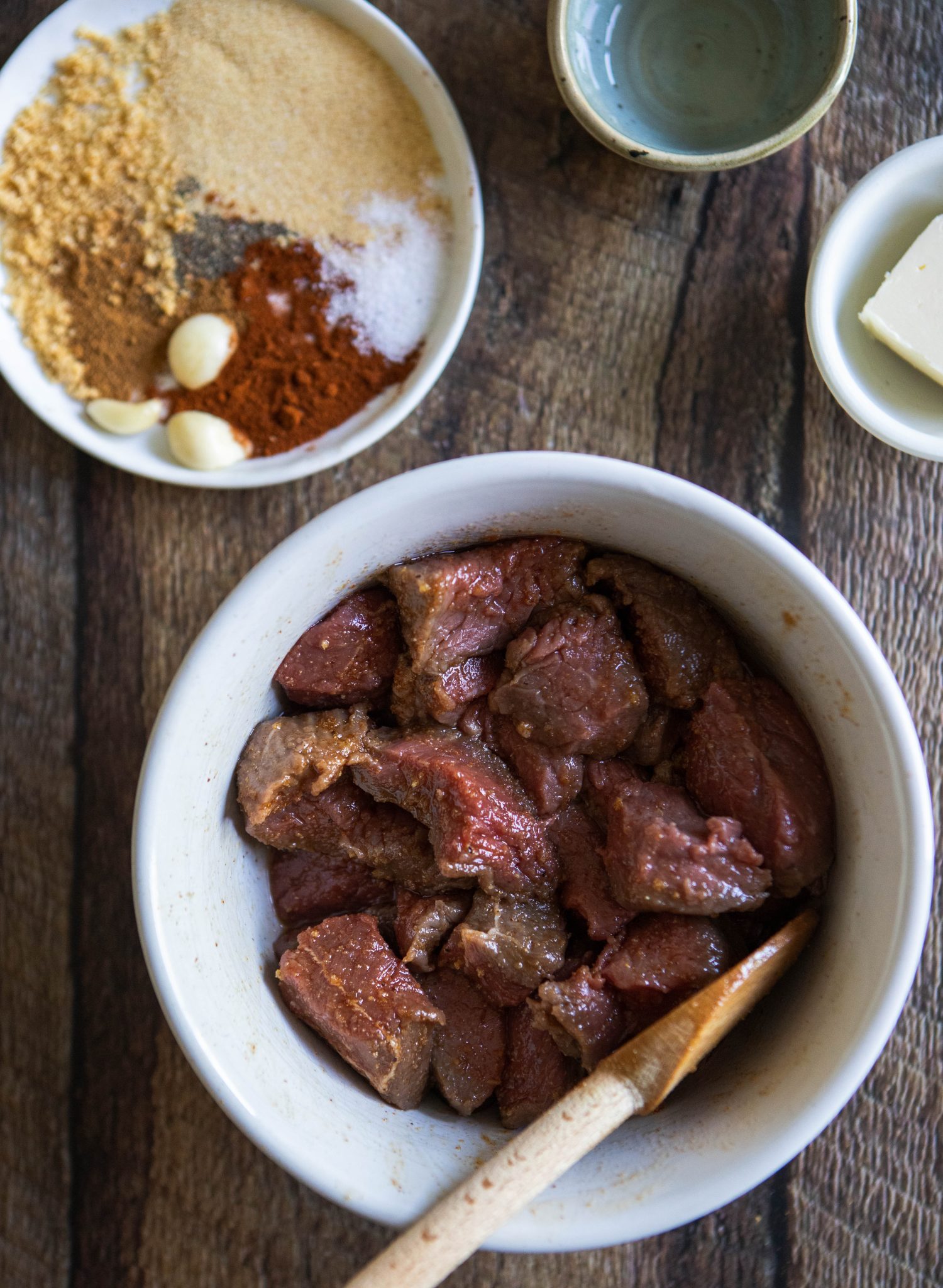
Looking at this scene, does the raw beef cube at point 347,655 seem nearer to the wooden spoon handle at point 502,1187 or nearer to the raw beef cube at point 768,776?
the raw beef cube at point 768,776

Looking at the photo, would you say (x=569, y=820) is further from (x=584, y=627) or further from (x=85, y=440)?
(x=85, y=440)

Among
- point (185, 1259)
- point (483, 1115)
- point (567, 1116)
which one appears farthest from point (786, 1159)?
point (185, 1259)

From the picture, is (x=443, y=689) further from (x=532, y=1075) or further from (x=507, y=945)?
(x=532, y=1075)

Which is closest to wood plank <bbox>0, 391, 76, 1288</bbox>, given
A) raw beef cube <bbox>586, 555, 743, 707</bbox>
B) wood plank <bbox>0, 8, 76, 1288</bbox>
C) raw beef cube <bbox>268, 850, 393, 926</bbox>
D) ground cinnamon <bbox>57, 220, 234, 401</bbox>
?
wood plank <bbox>0, 8, 76, 1288</bbox>

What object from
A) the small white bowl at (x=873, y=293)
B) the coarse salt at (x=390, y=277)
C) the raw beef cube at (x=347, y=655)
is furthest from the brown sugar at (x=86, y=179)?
the small white bowl at (x=873, y=293)

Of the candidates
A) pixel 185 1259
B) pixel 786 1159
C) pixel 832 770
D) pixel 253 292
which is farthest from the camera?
pixel 253 292

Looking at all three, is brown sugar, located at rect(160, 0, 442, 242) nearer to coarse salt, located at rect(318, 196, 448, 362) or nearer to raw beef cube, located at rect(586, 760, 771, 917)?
coarse salt, located at rect(318, 196, 448, 362)

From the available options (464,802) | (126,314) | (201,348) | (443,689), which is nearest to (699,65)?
(201,348)
